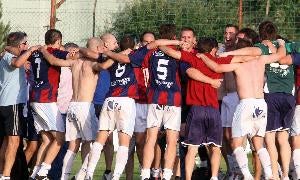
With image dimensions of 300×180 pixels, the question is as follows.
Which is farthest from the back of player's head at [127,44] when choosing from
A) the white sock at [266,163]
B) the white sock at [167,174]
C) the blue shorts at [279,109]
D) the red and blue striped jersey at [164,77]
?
the white sock at [266,163]

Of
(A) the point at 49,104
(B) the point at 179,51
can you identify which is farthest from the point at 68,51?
(B) the point at 179,51

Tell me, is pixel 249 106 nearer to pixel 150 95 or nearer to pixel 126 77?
pixel 150 95

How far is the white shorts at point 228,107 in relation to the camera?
18.2 metres

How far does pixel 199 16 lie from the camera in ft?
90.2

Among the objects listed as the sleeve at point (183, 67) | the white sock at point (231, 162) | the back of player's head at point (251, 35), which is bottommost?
the white sock at point (231, 162)

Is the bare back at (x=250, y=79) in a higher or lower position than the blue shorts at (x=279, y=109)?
higher

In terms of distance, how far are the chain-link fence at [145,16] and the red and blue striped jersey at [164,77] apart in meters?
8.02

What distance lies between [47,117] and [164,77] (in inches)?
87.1

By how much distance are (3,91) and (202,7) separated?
33.9 ft

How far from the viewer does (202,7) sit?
2750cm

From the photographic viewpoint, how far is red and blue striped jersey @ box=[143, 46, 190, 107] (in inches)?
680

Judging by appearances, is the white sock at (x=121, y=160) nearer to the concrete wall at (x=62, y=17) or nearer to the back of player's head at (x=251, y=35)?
the back of player's head at (x=251, y=35)


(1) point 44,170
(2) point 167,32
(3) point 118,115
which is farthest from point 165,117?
(1) point 44,170

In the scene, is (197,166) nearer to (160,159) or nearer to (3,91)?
(160,159)
